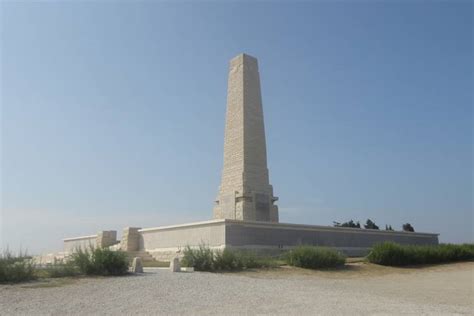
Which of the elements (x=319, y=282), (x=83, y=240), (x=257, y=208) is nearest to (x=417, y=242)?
(x=257, y=208)

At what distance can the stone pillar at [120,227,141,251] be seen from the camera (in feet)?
88.4

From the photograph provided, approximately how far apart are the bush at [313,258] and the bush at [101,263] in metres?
6.99

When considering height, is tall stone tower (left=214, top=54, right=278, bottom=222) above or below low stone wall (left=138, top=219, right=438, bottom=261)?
above

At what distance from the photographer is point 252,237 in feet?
72.9

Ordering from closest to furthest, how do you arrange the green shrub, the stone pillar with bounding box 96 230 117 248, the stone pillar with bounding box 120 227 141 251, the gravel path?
the gravel path
the green shrub
the stone pillar with bounding box 120 227 141 251
the stone pillar with bounding box 96 230 117 248

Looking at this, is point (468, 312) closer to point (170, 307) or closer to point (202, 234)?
point (170, 307)

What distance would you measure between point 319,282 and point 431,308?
4848mm

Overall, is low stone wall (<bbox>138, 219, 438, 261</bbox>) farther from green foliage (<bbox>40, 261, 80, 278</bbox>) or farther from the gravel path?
green foliage (<bbox>40, 261, 80, 278</bbox>)

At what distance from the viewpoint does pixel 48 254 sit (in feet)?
105

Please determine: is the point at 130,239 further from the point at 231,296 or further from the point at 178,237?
the point at 231,296

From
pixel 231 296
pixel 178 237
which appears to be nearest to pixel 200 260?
pixel 231 296

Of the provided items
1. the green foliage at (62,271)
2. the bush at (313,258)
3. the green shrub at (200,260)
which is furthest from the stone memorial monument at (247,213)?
the green foliage at (62,271)

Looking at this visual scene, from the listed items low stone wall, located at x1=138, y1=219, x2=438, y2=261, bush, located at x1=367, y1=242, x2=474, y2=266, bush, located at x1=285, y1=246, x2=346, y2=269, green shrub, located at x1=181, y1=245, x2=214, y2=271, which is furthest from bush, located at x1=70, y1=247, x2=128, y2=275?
bush, located at x1=367, y1=242, x2=474, y2=266

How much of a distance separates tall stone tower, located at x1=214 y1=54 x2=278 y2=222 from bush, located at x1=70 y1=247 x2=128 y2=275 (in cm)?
1399
